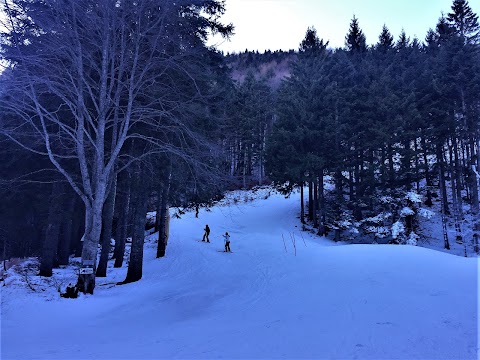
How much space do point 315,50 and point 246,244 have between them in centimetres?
2163

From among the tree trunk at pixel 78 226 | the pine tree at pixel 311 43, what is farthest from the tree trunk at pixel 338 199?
the tree trunk at pixel 78 226

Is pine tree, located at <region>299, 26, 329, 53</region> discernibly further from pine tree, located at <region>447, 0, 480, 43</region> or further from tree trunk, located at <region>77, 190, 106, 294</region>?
tree trunk, located at <region>77, 190, 106, 294</region>

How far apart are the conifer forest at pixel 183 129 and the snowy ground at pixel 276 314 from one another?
2133 mm

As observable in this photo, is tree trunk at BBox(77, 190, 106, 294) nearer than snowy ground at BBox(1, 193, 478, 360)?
No

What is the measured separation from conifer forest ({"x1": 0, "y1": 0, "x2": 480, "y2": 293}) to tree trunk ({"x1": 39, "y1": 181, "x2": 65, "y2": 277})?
0.06 metres

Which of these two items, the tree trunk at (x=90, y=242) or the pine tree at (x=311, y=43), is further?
the pine tree at (x=311, y=43)

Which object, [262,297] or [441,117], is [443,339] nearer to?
[262,297]

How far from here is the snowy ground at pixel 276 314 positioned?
14.1 feet

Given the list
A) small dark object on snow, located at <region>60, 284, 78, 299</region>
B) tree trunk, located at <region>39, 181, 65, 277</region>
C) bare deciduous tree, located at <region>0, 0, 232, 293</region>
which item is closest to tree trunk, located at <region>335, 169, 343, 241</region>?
bare deciduous tree, located at <region>0, 0, 232, 293</region>

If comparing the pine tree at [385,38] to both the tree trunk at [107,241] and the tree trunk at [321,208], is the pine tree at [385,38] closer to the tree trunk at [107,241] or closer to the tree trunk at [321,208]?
the tree trunk at [321,208]

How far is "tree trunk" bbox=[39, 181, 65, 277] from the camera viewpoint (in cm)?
1281

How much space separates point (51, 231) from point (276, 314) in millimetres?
11426

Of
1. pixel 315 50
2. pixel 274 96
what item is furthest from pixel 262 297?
pixel 274 96

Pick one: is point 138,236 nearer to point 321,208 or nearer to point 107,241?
point 107,241
